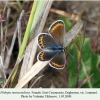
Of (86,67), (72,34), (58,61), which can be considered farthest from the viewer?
(86,67)

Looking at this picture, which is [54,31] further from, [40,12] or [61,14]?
[61,14]

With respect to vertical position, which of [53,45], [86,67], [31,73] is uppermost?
[53,45]

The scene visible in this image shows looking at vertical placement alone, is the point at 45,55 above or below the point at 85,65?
above

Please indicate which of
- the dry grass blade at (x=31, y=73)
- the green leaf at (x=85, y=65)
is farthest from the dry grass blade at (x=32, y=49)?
the green leaf at (x=85, y=65)

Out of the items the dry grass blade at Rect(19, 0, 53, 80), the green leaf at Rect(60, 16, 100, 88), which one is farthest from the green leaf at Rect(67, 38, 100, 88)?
the dry grass blade at Rect(19, 0, 53, 80)

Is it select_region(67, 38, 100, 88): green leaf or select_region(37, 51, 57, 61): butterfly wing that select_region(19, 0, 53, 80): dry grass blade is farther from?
select_region(67, 38, 100, 88): green leaf

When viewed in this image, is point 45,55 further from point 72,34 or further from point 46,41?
point 72,34

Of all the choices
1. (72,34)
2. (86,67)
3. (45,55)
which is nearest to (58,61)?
(45,55)
